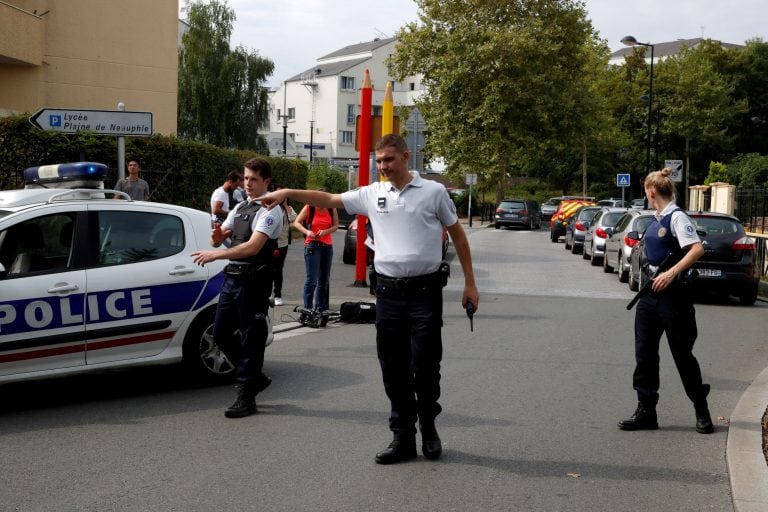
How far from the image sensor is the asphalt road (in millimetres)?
5191

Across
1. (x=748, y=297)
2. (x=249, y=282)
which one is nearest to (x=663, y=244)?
(x=249, y=282)

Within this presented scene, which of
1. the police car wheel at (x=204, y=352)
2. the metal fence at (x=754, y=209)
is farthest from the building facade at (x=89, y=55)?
the police car wheel at (x=204, y=352)

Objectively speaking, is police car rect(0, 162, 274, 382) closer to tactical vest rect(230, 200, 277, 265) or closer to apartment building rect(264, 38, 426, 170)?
tactical vest rect(230, 200, 277, 265)

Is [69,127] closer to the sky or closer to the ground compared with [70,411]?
closer to the sky

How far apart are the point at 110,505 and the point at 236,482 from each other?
0.71 meters

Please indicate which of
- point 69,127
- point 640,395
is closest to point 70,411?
point 640,395

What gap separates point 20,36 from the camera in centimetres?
2323

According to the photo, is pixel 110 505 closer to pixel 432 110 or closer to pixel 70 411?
pixel 70 411

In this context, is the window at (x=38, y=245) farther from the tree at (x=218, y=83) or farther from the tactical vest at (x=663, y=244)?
the tree at (x=218, y=83)

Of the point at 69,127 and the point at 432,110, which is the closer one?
the point at 69,127

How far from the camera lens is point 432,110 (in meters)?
58.6

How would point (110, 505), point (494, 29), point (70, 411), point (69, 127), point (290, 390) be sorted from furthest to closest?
point (494, 29)
point (69, 127)
point (290, 390)
point (70, 411)
point (110, 505)

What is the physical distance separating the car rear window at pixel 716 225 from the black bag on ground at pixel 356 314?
656 centimetres

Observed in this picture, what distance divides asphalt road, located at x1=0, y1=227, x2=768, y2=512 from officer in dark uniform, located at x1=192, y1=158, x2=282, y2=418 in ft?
1.03
